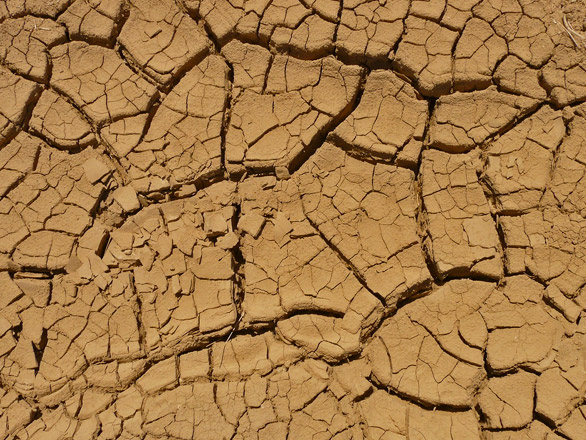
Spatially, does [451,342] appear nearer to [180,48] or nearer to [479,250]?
[479,250]

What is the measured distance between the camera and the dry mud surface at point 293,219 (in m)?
2.13

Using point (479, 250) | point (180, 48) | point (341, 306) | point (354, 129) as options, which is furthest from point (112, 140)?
point (479, 250)

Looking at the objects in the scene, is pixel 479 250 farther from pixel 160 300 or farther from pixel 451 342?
pixel 160 300

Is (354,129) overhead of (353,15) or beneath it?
beneath

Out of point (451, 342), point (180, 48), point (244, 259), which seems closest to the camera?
point (451, 342)

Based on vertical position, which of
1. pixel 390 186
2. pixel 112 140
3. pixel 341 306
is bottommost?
pixel 341 306

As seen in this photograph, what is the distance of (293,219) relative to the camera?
2326 millimetres

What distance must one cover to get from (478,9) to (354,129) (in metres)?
0.77

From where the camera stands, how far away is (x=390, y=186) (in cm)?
233

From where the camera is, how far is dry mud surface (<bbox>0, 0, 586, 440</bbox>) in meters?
2.13

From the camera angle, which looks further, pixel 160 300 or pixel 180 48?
pixel 180 48

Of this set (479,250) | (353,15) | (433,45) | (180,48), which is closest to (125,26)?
(180,48)

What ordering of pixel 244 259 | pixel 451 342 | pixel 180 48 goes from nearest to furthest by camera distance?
1. pixel 451 342
2. pixel 244 259
3. pixel 180 48

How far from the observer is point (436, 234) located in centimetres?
225
